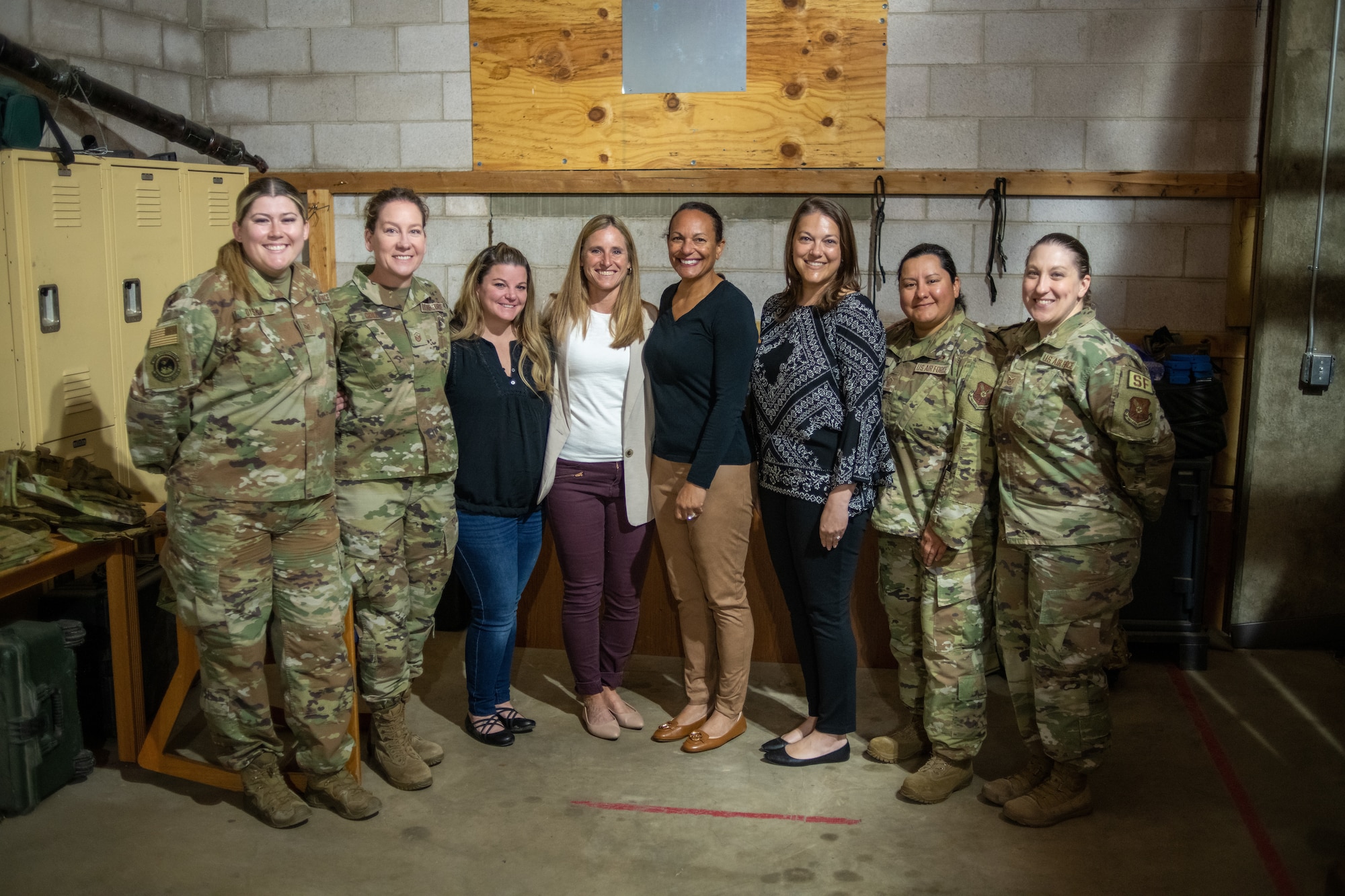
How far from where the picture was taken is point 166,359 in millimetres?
2629

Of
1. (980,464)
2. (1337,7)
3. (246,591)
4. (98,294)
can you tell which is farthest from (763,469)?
(1337,7)

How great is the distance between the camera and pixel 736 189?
15.1ft

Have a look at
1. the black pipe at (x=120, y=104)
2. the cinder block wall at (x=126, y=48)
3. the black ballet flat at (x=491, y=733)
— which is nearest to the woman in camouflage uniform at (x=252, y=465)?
the black ballet flat at (x=491, y=733)

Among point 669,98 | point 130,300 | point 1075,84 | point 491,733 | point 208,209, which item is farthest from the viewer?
Answer: point 669,98

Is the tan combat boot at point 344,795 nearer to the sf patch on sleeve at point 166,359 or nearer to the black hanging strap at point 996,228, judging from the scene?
the sf patch on sleeve at point 166,359

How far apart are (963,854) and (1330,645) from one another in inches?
89.0

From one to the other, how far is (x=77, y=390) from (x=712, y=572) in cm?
219

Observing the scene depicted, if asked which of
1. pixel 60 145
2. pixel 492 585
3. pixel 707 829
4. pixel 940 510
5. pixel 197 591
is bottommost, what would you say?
pixel 707 829

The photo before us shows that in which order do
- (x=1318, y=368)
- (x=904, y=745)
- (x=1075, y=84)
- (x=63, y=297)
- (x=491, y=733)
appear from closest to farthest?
(x=904, y=745) → (x=491, y=733) → (x=63, y=297) → (x=1318, y=368) → (x=1075, y=84)

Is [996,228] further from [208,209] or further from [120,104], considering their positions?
[120,104]

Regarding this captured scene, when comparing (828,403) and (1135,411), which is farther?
(828,403)

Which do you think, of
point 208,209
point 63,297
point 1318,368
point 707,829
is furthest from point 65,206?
point 1318,368

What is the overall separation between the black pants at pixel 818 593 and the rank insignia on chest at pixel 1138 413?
72cm

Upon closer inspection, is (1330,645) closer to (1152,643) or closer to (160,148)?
(1152,643)
